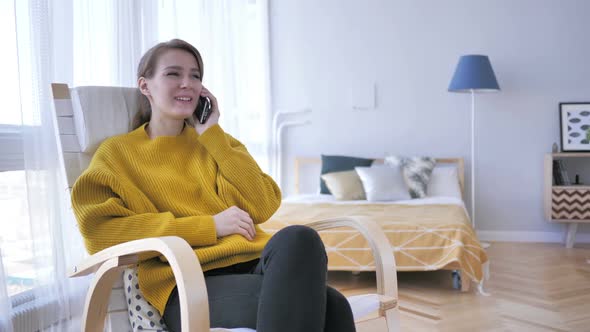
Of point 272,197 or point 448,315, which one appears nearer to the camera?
point 272,197

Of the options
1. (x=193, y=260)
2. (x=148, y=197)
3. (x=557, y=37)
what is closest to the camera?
(x=193, y=260)

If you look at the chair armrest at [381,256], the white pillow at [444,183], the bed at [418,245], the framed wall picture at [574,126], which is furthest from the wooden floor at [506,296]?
the chair armrest at [381,256]

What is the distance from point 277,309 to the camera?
1203 millimetres

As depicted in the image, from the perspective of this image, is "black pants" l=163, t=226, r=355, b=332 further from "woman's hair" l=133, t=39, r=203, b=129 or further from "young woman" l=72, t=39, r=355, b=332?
"woman's hair" l=133, t=39, r=203, b=129

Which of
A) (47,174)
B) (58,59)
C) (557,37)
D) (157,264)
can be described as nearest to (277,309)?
(157,264)

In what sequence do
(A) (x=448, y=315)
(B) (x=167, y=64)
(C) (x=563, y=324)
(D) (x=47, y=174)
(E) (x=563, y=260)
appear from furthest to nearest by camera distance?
1. (E) (x=563, y=260)
2. (A) (x=448, y=315)
3. (C) (x=563, y=324)
4. (D) (x=47, y=174)
5. (B) (x=167, y=64)

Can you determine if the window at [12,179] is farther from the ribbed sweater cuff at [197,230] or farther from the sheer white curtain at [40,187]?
the ribbed sweater cuff at [197,230]

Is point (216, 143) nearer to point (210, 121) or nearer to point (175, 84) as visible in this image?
point (210, 121)

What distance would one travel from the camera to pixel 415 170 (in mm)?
4336

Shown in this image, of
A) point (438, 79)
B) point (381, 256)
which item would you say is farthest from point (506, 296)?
point (438, 79)

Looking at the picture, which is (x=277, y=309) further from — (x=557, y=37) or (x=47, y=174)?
(x=557, y=37)

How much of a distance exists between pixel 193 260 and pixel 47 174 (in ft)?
3.28

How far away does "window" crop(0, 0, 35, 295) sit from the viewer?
1.84 meters

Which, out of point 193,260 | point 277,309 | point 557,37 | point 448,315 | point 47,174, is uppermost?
point 557,37
